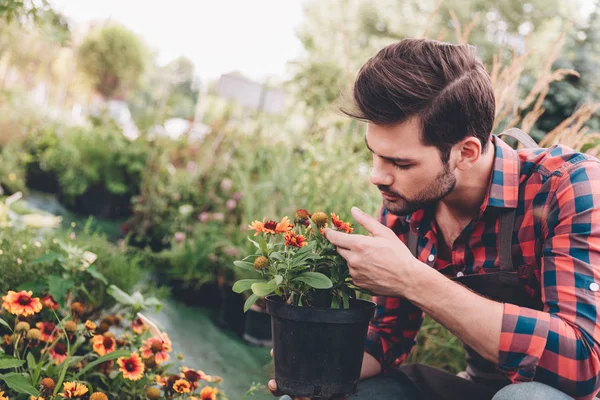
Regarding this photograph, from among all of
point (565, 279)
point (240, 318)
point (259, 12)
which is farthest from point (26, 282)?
point (259, 12)

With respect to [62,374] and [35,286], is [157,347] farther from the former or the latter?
[35,286]

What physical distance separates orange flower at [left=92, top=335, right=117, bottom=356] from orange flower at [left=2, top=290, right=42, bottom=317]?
0.63 feet

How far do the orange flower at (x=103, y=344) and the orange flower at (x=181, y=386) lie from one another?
0.25 meters

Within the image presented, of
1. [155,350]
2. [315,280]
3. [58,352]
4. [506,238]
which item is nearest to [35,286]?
[58,352]

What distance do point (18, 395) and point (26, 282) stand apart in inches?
18.0

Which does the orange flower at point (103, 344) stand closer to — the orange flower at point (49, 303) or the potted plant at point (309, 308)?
the orange flower at point (49, 303)

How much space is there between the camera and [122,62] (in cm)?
2270

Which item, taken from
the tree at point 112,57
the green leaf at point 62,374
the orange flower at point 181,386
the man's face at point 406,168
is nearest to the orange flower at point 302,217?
the man's face at point 406,168

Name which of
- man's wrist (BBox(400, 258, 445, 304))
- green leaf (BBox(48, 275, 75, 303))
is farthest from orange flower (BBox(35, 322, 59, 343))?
man's wrist (BBox(400, 258, 445, 304))

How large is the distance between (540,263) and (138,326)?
1.29 metres

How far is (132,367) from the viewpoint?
1.66 m

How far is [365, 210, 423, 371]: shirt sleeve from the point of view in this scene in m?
1.76

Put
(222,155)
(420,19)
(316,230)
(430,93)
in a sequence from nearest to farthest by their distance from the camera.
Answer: (316,230), (430,93), (222,155), (420,19)

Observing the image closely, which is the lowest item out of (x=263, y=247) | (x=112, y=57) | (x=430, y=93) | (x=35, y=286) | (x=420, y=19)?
(x=35, y=286)
